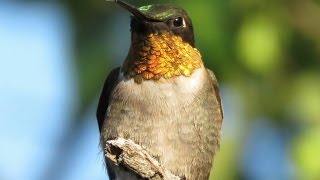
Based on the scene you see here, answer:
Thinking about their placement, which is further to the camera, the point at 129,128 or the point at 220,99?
the point at 220,99

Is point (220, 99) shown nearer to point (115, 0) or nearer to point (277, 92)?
point (277, 92)

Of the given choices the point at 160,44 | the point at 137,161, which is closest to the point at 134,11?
the point at 160,44

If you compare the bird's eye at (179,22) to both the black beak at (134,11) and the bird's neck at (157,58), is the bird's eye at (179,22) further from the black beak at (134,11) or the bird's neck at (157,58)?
the black beak at (134,11)

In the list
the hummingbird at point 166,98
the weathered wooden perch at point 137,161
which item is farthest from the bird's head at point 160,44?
the weathered wooden perch at point 137,161

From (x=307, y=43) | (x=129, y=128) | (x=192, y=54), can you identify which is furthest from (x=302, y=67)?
(x=129, y=128)

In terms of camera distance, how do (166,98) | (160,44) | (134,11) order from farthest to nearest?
(160,44), (166,98), (134,11)

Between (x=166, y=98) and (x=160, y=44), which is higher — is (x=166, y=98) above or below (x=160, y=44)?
below

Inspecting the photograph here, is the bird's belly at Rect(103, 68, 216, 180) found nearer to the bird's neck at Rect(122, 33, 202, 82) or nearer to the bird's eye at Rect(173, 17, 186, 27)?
the bird's neck at Rect(122, 33, 202, 82)

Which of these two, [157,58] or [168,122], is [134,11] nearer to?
[157,58]
